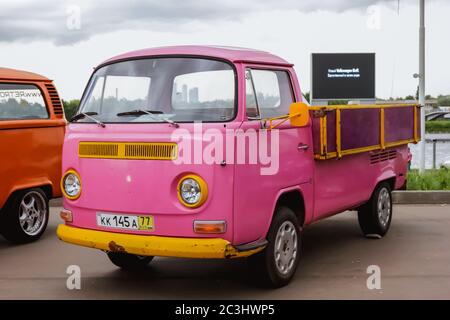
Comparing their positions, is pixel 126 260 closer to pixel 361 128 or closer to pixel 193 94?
pixel 193 94

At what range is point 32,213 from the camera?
28.2 feet

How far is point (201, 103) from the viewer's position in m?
5.78

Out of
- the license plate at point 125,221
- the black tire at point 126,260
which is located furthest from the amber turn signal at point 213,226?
the black tire at point 126,260

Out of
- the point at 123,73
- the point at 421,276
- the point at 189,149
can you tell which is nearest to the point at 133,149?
the point at 189,149

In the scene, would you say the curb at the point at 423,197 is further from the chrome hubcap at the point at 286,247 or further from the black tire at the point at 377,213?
the chrome hubcap at the point at 286,247

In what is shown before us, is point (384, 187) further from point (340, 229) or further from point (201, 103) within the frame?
point (201, 103)

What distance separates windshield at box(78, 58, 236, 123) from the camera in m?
5.73

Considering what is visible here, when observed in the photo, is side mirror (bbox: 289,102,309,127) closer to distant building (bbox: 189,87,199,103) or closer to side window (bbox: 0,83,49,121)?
distant building (bbox: 189,87,199,103)

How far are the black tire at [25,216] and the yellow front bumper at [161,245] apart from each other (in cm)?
265

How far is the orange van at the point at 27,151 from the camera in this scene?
812 centimetres

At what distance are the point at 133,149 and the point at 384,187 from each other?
4021 millimetres

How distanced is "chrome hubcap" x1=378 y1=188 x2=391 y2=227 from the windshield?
3394 mm

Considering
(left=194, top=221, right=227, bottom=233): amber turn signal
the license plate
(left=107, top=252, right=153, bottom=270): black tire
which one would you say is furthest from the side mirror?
(left=107, top=252, right=153, bottom=270): black tire
